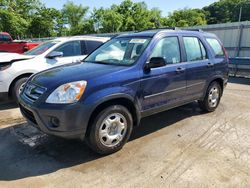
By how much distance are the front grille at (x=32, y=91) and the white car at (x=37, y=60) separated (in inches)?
83.8

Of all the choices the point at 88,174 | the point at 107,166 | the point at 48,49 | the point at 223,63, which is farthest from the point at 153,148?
the point at 48,49

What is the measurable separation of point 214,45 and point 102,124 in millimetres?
3495

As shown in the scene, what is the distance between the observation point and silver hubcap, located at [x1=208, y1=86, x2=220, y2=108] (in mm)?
5690

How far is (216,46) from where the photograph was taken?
231 inches

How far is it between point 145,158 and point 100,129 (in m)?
0.78

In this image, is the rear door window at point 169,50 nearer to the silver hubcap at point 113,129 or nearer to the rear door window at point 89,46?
the silver hubcap at point 113,129

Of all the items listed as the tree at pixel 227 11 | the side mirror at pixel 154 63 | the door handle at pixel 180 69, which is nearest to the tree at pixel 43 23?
the door handle at pixel 180 69

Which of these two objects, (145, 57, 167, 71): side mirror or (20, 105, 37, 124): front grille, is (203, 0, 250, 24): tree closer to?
(145, 57, 167, 71): side mirror

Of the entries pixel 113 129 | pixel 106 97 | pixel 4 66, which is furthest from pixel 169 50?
pixel 4 66

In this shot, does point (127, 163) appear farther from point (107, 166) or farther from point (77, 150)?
point (77, 150)

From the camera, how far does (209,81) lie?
17.9 feet

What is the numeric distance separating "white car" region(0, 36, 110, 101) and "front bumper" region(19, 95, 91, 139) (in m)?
2.74

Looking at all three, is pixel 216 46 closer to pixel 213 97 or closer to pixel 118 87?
pixel 213 97

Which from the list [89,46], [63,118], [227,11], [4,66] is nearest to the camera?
[63,118]
